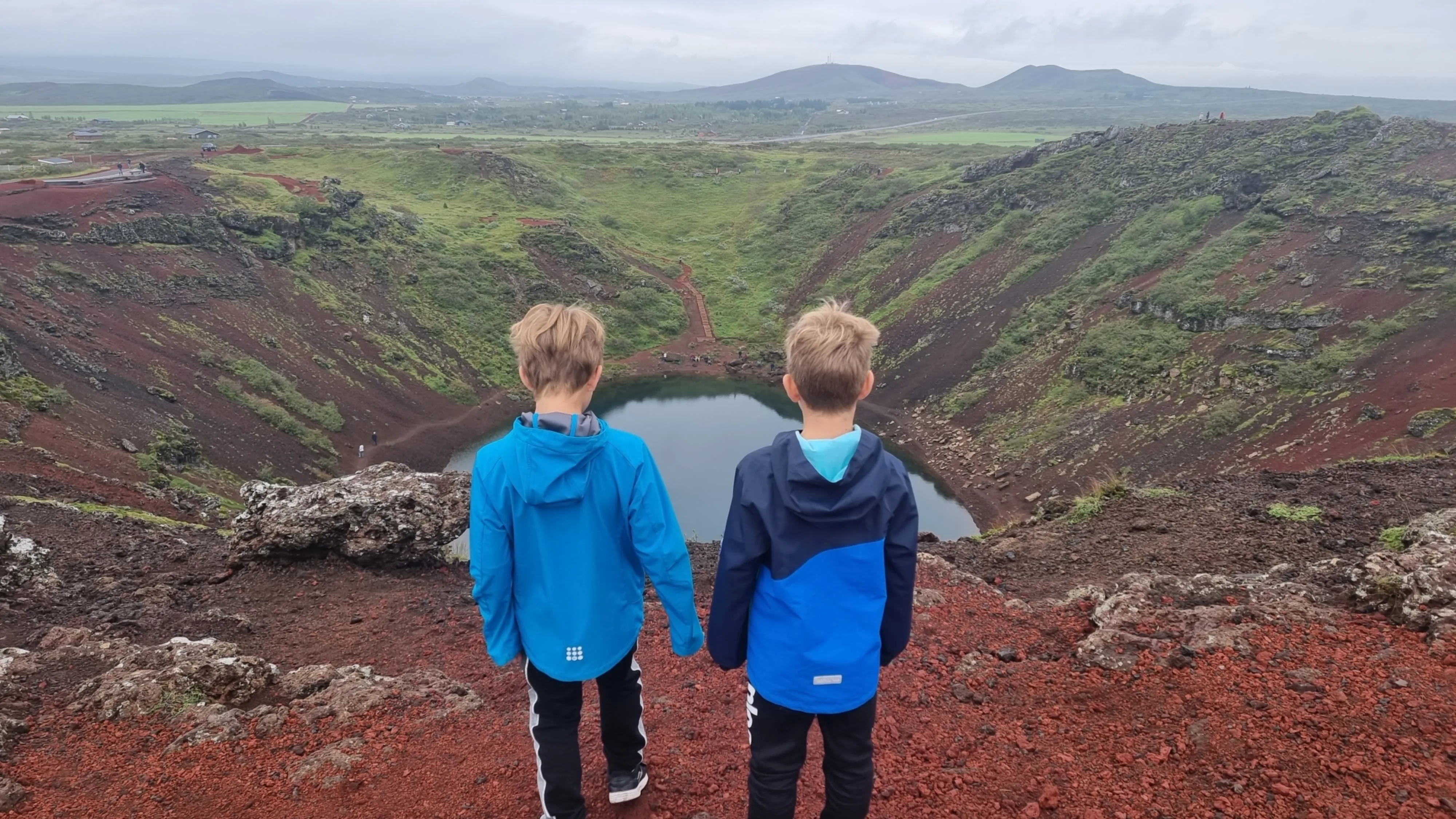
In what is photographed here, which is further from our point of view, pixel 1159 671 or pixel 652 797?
pixel 1159 671

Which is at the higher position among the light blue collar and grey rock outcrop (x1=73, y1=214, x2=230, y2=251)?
grey rock outcrop (x1=73, y1=214, x2=230, y2=251)

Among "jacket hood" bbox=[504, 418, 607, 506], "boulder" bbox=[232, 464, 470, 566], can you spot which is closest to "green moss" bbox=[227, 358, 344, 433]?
"boulder" bbox=[232, 464, 470, 566]

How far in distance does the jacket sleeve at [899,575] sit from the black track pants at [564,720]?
3.96ft

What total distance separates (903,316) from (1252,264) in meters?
14.5

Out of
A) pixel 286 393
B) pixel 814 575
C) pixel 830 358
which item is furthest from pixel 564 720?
pixel 286 393

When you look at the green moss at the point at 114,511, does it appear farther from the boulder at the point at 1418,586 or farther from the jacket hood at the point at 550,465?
the boulder at the point at 1418,586

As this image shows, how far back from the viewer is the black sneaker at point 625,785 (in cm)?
363

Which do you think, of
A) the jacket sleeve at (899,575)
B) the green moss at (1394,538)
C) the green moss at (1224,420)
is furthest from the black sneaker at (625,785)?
the green moss at (1224,420)

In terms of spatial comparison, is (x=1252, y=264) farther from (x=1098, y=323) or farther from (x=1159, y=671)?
(x=1159, y=671)

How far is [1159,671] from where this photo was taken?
4.64m

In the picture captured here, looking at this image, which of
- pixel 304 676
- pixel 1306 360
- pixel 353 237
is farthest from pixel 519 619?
pixel 353 237

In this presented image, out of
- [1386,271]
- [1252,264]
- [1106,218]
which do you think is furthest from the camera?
[1106,218]

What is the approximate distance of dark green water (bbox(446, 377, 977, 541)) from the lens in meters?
20.9

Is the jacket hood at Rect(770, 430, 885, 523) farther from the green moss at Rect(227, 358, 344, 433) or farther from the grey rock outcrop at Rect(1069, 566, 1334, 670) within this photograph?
the green moss at Rect(227, 358, 344, 433)
